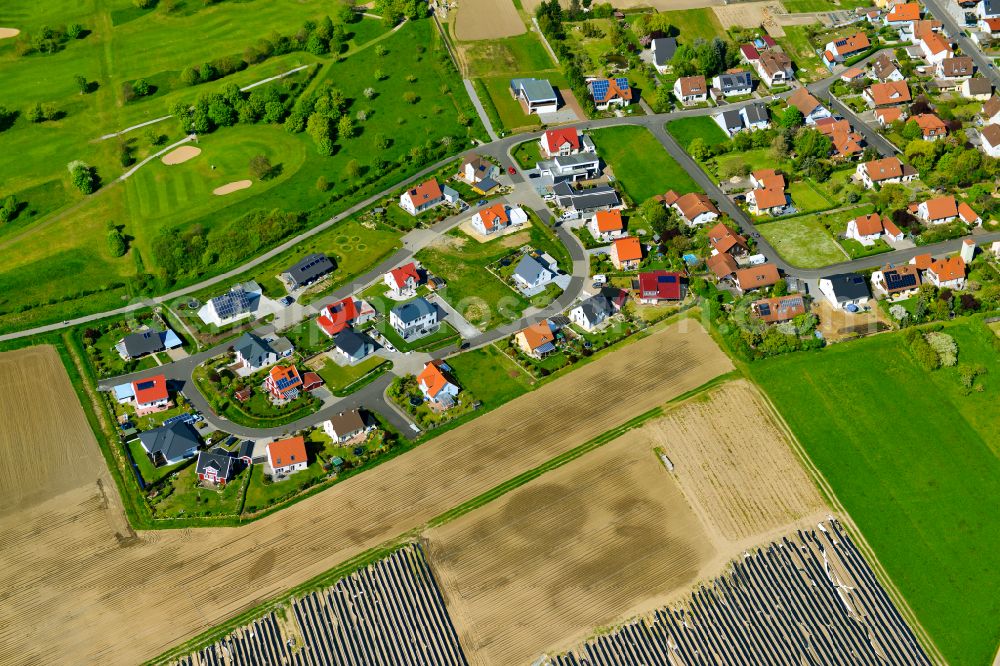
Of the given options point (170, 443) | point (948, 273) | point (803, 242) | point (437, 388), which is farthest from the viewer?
point (803, 242)

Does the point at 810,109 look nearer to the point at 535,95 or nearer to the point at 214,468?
the point at 535,95

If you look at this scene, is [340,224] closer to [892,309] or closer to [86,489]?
[86,489]

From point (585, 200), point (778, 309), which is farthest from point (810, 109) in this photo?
point (778, 309)

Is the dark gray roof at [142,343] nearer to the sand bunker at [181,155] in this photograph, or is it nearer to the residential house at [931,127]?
the sand bunker at [181,155]

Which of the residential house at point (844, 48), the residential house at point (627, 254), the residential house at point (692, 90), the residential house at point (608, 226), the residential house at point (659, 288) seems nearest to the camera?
the residential house at point (659, 288)

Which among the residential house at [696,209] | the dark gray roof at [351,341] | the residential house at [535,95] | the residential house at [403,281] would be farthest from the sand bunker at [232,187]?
the residential house at [696,209]

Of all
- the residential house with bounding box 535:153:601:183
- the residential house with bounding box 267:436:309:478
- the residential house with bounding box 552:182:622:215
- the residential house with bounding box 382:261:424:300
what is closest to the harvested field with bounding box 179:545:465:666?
the residential house with bounding box 267:436:309:478
